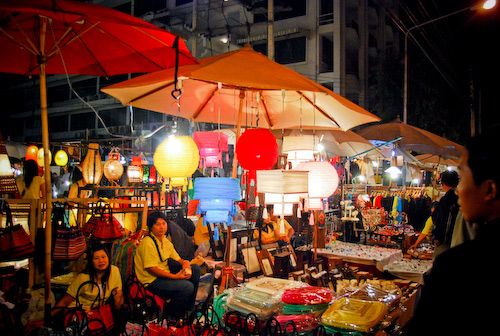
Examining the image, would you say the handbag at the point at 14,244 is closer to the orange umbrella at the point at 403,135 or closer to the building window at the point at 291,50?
the orange umbrella at the point at 403,135

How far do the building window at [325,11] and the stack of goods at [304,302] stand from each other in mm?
22994

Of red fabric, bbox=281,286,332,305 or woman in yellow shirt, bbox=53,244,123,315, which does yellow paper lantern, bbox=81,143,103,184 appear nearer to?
woman in yellow shirt, bbox=53,244,123,315

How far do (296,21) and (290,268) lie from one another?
20.4 metres

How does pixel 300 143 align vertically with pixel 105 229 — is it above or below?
above

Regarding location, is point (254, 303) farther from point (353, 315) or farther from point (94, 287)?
point (94, 287)

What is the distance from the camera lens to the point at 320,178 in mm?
5973

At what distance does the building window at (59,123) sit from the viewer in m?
38.0

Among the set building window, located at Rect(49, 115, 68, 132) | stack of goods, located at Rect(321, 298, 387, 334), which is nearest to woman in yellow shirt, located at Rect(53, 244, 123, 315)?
stack of goods, located at Rect(321, 298, 387, 334)

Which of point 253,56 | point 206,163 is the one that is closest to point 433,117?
point 206,163

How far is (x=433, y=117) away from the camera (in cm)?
2166

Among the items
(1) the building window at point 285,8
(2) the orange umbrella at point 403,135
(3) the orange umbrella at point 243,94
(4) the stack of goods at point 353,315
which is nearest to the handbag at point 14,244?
(3) the orange umbrella at point 243,94

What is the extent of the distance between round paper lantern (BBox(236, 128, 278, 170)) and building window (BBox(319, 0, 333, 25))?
2188cm

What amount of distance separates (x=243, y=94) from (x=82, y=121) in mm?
35471

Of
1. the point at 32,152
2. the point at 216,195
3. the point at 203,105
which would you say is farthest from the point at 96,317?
the point at 32,152
